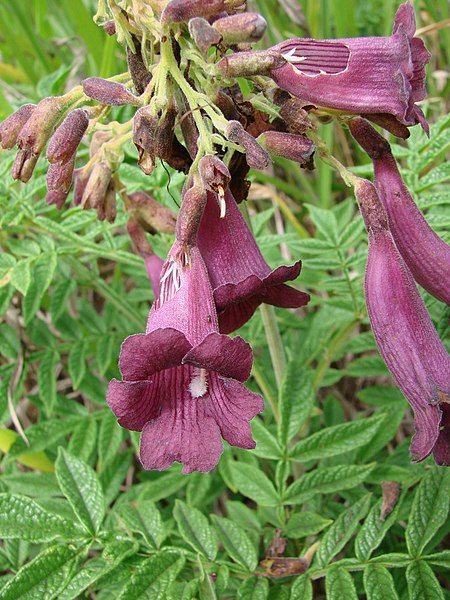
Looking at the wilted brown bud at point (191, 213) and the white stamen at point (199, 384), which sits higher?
the wilted brown bud at point (191, 213)

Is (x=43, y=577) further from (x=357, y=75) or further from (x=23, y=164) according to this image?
(x=357, y=75)

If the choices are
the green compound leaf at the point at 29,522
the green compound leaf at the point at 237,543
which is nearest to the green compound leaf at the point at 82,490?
the green compound leaf at the point at 29,522

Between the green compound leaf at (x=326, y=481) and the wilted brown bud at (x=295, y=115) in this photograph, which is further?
the green compound leaf at (x=326, y=481)

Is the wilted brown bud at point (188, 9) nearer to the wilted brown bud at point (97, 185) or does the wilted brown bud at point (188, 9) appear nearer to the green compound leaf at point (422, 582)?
the wilted brown bud at point (97, 185)

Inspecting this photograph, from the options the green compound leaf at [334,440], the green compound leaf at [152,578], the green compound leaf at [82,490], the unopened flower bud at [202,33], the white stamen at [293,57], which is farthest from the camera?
the green compound leaf at [334,440]

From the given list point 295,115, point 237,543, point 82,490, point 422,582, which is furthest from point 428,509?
point 295,115

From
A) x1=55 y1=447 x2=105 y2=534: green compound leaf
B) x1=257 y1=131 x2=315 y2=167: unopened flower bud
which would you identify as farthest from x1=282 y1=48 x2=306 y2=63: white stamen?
x1=55 y1=447 x2=105 y2=534: green compound leaf

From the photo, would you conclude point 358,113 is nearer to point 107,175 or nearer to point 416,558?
point 107,175
